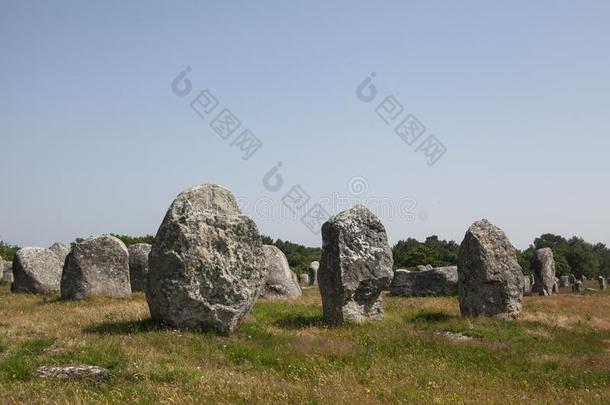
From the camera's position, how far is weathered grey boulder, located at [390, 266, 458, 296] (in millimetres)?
31344

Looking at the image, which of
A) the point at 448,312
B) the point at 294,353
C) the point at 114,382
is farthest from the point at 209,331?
the point at 448,312

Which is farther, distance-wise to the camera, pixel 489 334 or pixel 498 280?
pixel 498 280

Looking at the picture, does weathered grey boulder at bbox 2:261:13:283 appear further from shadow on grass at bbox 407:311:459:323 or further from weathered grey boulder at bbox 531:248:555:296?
weathered grey boulder at bbox 531:248:555:296

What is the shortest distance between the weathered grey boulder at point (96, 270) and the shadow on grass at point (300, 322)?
26.8 feet

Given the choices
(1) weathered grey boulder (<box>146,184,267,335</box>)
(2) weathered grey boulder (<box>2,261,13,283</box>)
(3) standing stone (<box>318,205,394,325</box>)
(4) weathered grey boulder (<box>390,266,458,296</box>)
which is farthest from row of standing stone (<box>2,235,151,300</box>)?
(4) weathered grey boulder (<box>390,266,458,296</box>)

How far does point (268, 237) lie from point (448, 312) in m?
71.5

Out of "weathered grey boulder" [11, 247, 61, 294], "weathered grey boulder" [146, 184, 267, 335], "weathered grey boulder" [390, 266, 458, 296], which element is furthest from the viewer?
"weathered grey boulder" [390, 266, 458, 296]

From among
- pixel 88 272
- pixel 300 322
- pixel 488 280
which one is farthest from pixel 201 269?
pixel 488 280

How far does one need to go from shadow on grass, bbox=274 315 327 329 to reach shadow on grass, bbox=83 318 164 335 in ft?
12.2

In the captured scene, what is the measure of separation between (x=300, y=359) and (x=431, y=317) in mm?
9743

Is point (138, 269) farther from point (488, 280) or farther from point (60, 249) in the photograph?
point (488, 280)

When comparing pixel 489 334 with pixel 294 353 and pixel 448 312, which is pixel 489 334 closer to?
pixel 448 312

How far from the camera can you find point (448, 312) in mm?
22219

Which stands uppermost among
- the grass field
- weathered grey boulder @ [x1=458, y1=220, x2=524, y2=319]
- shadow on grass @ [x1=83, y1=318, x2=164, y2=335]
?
weathered grey boulder @ [x1=458, y1=220, x2=524, y2=319]
